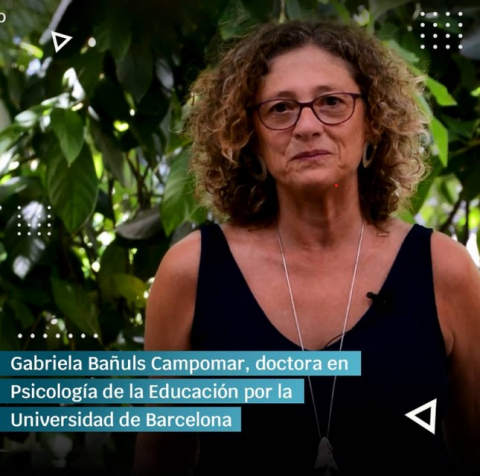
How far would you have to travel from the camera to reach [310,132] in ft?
2.95

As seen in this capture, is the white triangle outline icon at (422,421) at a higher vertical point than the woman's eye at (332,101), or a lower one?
lower

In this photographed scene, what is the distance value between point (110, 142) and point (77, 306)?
23 cm

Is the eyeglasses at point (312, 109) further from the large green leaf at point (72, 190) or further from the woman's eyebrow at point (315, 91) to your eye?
the large green leaf at point (72, 190)

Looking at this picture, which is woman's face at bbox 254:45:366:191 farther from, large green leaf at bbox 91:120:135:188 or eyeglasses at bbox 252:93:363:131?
large green leaf at bbox 91:120:135:188

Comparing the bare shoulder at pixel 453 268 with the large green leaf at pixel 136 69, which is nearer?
the bare shoulder at pixel 453 268

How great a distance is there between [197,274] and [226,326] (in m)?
0.06

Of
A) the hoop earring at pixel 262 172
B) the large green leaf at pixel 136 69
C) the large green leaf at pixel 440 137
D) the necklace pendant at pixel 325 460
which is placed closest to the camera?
the necklace pendant at pixel 325 460

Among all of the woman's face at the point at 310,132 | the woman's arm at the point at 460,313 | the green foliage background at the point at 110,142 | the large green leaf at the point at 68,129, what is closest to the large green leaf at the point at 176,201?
the green foliage background at the point at 110,142

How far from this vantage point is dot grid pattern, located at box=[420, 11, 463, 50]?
4.20 feet

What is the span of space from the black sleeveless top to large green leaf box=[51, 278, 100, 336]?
1.32 ft

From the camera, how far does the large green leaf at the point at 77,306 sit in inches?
51.7

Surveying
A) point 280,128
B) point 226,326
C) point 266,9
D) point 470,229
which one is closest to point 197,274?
point 226,326

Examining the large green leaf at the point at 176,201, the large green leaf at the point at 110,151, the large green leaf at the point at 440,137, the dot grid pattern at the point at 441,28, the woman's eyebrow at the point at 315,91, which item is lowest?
the woman's eyebrow at the point at 315,91

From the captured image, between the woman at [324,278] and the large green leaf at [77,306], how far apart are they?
1.06 feet
